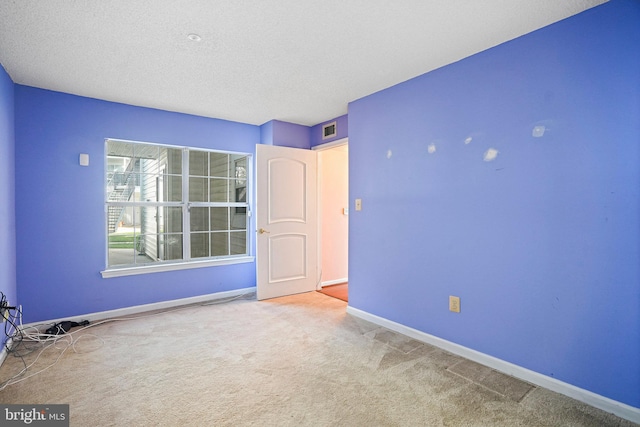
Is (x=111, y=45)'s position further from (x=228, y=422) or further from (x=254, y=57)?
(x=228, y=422)

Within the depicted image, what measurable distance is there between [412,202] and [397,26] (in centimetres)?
145

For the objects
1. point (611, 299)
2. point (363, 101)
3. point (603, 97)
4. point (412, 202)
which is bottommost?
point (611, 299)

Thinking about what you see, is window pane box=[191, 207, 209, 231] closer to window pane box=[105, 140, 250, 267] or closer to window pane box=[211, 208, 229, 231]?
window pane box=[105, 140, 250, 267]

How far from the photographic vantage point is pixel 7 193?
276 cm

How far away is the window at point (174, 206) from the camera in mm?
3777

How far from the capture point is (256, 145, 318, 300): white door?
4.05 meters

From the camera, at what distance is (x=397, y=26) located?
2.09 metres

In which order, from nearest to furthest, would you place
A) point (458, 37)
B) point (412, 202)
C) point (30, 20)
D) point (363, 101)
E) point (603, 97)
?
point (603, 97) → point (30, 20) → point (458, 37) → point (412, 202) → point (363, 101)

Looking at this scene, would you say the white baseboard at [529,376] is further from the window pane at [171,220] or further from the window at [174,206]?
the window pane at [171,220]

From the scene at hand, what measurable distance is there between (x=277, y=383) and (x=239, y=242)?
2.83 meters

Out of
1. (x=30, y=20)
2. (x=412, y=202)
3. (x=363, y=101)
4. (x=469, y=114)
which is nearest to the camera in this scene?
(x=30, y=20)

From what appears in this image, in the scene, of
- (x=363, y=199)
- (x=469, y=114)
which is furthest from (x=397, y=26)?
(x=363, y=199)

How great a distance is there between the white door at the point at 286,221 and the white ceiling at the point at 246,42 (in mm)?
1072

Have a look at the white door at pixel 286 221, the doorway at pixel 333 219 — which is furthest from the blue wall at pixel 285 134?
the doorway at pixel 333 219
